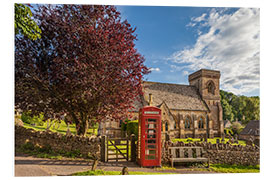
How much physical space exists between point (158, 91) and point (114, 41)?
15.4 meters

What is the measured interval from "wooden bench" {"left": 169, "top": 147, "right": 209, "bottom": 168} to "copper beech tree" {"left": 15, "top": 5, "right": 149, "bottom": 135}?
2914mm

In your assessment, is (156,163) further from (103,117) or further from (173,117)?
(173,117)

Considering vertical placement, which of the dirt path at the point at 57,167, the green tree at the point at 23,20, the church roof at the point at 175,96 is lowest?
the dirt path at the point at 57,167

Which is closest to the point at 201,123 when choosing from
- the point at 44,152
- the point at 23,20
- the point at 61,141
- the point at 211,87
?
the point at 211,87

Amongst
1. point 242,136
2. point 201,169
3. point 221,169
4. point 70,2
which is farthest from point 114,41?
point 242,136

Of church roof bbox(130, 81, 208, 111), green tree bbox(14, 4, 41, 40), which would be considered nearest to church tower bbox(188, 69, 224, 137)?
church roof bbox(130, 81, 208, 111)

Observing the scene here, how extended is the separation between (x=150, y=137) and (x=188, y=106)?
54.5 feet

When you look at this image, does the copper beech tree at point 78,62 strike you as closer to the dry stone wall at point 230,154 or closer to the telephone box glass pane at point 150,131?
the telephone box glass pane at point 150,131

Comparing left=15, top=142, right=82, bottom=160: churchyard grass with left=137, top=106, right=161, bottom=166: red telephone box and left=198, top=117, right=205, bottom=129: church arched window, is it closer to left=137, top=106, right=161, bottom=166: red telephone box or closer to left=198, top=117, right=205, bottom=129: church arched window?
left=137, top=106, right=161, bottom=166: red telephone box

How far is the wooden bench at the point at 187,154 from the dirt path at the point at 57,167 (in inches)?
14.9

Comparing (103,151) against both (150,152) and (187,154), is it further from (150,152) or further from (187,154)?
(187,154)

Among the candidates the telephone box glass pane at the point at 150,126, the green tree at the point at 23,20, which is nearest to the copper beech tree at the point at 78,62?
the green tree at the point at 23,20

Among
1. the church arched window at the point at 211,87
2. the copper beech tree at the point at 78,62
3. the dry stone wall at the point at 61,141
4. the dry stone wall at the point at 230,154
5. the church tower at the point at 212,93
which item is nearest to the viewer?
the copper beech tree at the point at 78,62

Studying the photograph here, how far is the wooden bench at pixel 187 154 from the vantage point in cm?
739
